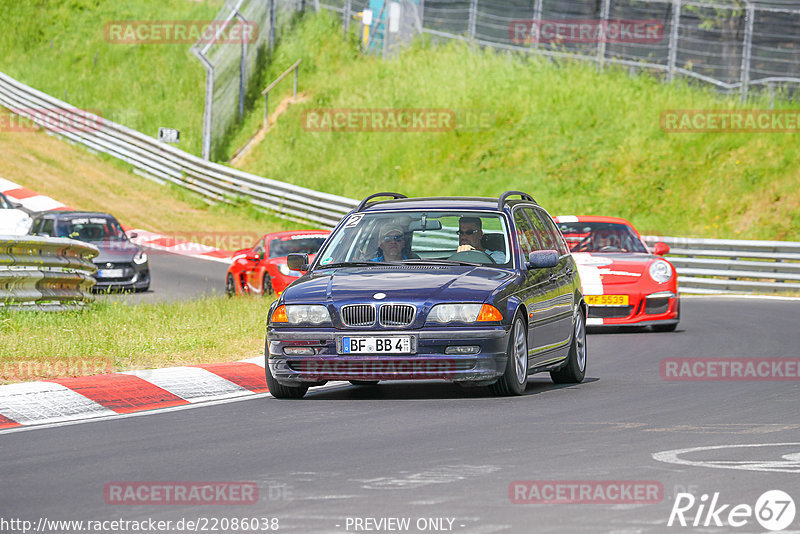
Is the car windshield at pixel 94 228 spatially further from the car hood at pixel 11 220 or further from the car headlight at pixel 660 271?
the car headlight at pixel 660 271

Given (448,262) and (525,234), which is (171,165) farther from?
(448,262)

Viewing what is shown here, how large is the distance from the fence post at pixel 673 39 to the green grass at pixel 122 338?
65.0 feet

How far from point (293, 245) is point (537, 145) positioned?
16.8 metres

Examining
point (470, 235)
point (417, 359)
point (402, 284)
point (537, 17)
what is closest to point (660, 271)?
point (470, 235)

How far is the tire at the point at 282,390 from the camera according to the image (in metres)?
10.4

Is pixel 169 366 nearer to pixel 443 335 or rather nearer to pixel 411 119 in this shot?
pixel 443 335

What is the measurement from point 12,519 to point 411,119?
3443 centimetres

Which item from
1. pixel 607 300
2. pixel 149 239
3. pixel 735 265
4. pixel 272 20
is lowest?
pixel 149 239

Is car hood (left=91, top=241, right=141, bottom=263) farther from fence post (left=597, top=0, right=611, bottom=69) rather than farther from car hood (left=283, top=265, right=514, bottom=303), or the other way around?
fence post (left=597, top=0, right=611, bottom=69)

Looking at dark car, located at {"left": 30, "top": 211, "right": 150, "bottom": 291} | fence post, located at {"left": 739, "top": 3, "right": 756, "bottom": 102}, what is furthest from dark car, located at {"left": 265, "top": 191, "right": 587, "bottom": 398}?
fence post, located at {"left": 739, "top": 3, "right": 756, "bottom": 102}

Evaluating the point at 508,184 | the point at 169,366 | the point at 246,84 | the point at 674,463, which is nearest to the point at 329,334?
the point at 169,366

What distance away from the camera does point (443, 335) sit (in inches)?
386

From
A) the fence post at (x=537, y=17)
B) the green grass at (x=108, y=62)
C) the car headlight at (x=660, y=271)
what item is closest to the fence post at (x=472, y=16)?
the fence post at (x=537, y=17)

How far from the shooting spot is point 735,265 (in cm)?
2709
